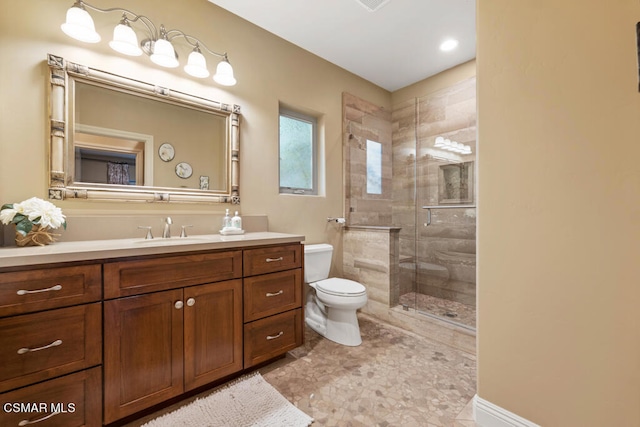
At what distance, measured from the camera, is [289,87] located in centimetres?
242

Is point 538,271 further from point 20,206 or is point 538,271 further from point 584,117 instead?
point 20,206

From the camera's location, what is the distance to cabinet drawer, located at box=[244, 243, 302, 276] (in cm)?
158

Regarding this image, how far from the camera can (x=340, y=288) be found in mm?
2109

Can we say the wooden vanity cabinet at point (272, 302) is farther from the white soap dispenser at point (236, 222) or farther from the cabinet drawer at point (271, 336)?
the white soap dispenser at point (236, 222)

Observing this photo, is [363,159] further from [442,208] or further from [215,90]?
[215,90]

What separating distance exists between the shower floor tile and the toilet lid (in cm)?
68

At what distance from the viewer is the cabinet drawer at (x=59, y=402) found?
3.18ft

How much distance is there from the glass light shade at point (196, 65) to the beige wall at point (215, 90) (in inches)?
3.4

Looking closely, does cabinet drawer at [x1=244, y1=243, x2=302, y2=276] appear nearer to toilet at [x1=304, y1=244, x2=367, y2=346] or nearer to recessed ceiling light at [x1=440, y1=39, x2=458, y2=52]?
toilet at [x1=304, y1=244, x2=367, y2=346]

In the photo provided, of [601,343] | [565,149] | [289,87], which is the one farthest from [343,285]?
[289,87]

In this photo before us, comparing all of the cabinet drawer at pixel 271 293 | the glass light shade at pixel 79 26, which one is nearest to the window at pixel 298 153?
the cabinet drawer at pixel 271 293

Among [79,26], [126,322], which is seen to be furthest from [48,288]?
[79,26]

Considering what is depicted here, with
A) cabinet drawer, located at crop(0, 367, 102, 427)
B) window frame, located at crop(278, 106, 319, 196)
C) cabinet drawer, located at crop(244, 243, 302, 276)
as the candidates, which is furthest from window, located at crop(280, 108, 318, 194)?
cabinet drawer, located at crop(0, 367, 102, 427)

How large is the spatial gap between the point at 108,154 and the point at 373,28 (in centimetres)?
225
